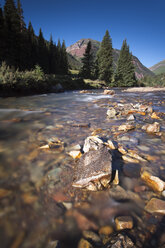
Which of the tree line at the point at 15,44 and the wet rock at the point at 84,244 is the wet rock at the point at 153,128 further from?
the tree line at the point at 15,44

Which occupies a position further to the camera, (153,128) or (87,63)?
(87,63)

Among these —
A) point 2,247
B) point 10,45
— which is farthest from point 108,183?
point 10,45

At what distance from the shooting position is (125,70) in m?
36.6

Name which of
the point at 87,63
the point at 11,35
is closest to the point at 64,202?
the point at 11,35

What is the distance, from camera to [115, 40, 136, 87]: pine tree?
35.8m

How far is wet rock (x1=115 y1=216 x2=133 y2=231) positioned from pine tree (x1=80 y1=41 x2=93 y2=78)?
36.9 m

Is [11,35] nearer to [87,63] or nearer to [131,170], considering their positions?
[87,63]

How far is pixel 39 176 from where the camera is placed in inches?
70.6

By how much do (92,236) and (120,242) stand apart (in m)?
0.25

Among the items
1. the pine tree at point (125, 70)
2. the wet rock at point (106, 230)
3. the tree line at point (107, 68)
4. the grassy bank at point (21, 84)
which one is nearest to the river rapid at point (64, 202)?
the wet rock at point (106, 230)

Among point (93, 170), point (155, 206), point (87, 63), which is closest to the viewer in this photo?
point (155, 206)

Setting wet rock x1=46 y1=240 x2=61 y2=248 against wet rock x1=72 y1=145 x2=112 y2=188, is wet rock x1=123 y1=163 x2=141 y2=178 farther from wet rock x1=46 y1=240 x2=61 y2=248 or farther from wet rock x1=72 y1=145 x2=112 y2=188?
wet rock x1=46 y1=240 x2=61 y2=248

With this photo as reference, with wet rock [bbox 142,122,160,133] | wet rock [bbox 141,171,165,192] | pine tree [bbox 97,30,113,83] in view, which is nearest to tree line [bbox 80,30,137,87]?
pine tree [bbox 97,30,113,83]

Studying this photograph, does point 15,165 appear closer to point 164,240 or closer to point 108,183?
point 108,183
